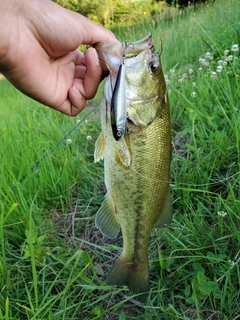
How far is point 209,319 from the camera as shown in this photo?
1.60m

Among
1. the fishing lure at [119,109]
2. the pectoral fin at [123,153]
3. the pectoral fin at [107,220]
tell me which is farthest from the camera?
the pectoral fin at [107,220]

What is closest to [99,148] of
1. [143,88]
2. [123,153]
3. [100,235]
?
[123,153]

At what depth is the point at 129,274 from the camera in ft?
5.48

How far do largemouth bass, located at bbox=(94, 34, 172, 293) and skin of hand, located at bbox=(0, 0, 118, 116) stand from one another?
0.76 ft

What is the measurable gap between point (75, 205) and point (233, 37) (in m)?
2.57

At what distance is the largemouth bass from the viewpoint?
144 cm

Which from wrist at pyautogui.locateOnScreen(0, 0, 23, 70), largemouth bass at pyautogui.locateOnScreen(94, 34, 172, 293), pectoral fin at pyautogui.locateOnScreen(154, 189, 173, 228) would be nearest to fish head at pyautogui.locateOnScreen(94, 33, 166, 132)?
largemouth bass at pyautogui.locateOnScreen(94, 34, 172, 293)

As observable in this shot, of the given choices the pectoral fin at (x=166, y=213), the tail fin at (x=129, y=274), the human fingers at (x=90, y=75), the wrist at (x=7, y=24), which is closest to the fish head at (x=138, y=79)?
the human fingers at (x=90, y=75)

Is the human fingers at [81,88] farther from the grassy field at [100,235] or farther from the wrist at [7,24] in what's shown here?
the grassy field at [100,235]

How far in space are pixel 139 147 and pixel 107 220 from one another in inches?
17.6

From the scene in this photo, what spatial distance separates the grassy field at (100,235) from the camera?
5.41ft

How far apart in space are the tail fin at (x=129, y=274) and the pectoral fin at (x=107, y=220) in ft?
0.53

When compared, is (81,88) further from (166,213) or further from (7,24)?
(166,213)

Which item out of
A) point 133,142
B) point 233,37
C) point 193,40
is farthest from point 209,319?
point 193,40
